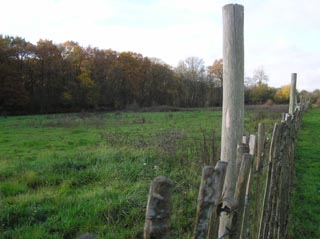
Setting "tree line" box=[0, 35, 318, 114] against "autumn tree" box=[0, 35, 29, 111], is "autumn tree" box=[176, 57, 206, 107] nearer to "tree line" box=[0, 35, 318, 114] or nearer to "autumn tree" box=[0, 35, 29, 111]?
"tree line" box=[0, 35, 318, 114]

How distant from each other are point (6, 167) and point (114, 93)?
49.9 m

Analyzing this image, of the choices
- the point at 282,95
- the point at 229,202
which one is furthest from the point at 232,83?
the point at 282,95

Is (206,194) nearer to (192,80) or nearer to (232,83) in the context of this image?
(232,83)

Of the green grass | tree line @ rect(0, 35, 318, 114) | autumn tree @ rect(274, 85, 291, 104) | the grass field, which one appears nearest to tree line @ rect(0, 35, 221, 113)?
tree line @ rect(0, 35, 318, 114)

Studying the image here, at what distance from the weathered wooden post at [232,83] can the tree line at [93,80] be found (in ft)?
136

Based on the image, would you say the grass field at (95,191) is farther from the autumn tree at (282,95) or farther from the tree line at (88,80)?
the autumn tree at (282,95)

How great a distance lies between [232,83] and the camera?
2510 mm

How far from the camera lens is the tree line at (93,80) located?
147 feet

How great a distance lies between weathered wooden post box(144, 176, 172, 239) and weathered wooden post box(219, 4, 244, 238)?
60.3 inches

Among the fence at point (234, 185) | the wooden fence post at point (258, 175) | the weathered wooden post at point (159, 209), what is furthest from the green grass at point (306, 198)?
the weathered wooden post at point (159, 209)

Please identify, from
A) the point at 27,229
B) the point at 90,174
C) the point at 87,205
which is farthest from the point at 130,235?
the point at 90,174

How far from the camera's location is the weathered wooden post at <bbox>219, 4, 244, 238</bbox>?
243 cm

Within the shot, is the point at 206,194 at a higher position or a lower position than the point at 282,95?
lower

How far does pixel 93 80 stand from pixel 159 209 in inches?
2194
